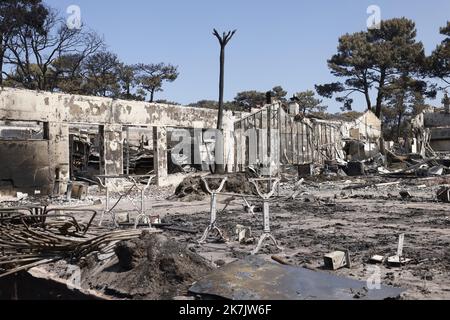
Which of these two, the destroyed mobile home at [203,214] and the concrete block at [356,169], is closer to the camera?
the destroyed mobile home at [203,214]

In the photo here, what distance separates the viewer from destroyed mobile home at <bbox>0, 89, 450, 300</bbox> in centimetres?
452

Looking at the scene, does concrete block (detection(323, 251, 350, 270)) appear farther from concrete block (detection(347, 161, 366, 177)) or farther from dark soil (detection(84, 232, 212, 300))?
concrete block (detection(347, 161, 366, 177))

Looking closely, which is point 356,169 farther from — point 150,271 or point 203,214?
point 150,271

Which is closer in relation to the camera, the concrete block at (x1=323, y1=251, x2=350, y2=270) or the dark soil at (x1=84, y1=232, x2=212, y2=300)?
the dark soil at (x1=84, y1=232, x2=212, y2=300)

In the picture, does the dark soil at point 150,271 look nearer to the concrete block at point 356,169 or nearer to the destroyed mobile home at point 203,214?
the destroyed mobile home at point 203,214

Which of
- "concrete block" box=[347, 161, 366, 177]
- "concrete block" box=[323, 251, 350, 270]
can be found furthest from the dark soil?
"concrete block" box=[347, 161, 366, 177]

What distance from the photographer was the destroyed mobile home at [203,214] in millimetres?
4520

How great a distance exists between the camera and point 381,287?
13.5 feet

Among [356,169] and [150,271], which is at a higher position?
[356,169]

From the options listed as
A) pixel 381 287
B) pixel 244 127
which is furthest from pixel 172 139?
pixel 381 287

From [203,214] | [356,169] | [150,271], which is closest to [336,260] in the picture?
[150,271]

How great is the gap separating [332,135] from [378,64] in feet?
39.0

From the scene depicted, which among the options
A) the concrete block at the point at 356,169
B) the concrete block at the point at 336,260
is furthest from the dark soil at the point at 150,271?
the concrete block at the point at 356,169

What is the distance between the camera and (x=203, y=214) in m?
10.3
